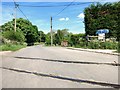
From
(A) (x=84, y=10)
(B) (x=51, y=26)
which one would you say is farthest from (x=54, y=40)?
(A) (x=84, y=10)

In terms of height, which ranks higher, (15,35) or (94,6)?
(94,6)

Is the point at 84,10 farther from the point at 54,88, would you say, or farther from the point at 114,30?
the point at 54,88

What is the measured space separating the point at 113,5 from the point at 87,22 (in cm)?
683

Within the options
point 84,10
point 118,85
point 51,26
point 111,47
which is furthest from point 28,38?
point 118,85

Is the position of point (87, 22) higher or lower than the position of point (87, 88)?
higher

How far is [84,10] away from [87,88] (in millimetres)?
55876

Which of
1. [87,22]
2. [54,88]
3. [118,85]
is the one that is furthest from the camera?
[87,22]

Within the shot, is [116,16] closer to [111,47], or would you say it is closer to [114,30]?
[114,30]

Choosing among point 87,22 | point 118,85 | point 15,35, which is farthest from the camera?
point 87,22

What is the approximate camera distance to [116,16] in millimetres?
57719

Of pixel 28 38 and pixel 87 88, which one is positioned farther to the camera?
pixel 28 38

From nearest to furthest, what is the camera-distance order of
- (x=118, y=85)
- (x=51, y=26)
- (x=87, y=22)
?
1. (x=118, y=85)
2. (x=87, y=22)
3. (x=51, y=26)

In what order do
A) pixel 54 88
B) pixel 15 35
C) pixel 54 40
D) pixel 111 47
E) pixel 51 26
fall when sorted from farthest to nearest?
1. pixel 54 40
2. pixel 51 26
3. pixel 15 35
4. pixel 111 47
5. pixel 54 88

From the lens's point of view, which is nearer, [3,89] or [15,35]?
[3,89]
